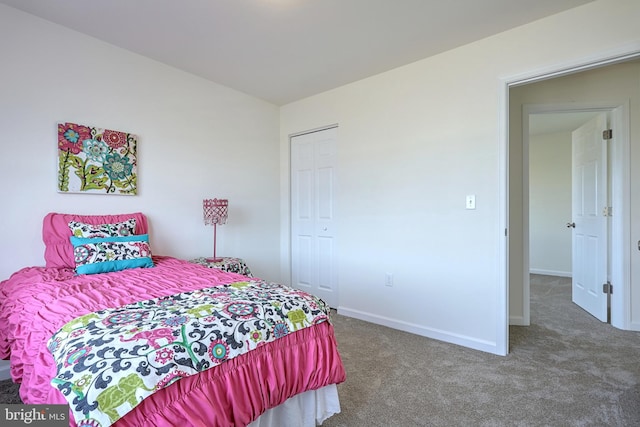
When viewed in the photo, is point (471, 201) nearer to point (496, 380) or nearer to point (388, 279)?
point (388, 279)

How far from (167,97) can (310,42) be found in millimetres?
1426

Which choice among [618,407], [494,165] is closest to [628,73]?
[494,165]

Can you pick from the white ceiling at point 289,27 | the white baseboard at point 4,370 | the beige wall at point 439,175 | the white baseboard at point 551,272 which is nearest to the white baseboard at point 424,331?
the beige wall at point 439,175

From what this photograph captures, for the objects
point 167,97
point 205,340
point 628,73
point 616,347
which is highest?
point 628,73

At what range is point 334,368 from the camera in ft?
4.72

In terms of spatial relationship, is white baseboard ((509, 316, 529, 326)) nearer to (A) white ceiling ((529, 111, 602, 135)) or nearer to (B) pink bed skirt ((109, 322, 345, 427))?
(B) pink bed skirt ((109, 322, 345, 427))

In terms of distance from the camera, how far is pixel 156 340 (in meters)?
1.00

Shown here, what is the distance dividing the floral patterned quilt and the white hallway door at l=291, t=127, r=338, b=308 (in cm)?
207

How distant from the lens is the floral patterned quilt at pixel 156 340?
33.2 inches

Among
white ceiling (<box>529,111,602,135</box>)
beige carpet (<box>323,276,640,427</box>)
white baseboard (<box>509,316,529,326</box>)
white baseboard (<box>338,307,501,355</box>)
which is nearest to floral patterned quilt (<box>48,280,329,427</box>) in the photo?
beige carpet (<box>323,276,640,427</box>)

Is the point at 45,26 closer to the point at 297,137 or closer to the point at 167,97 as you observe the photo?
the point at 167,97

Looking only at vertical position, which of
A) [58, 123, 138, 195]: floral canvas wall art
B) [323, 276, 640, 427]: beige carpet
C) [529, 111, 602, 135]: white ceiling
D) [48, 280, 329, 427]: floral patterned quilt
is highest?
[529, 111, 602, 135]: white ceiling

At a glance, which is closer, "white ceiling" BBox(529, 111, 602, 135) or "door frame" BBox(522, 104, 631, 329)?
"door frame" BBox(522, 104, 631, 329)

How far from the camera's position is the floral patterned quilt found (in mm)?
842
